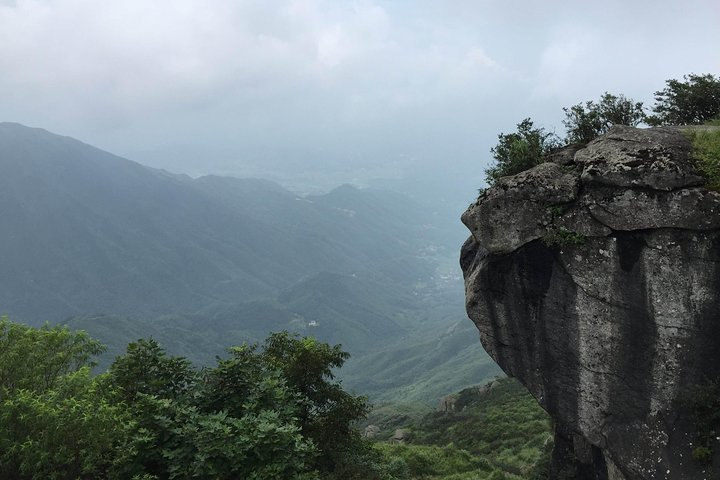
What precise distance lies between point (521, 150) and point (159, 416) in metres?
21.3

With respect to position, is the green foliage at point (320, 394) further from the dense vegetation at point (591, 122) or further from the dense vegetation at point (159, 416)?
the dense vegetation at point (591, 122)

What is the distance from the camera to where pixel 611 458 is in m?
21.4

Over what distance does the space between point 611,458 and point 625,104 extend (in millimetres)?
18755

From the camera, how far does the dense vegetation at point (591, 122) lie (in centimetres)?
2506

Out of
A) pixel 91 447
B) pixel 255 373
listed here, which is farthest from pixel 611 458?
pixel 91 447

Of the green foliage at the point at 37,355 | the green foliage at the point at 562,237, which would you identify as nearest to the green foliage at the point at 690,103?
the green foliage at the point at 562,237

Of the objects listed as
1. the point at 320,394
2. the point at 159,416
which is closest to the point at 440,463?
the point at 320,394

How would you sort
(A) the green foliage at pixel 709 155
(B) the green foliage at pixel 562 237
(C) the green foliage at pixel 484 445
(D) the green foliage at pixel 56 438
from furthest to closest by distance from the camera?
(C) the green foliage at pixel 484 445 → (B) the green foliage at pixel 562 237 → (A) the green foliage at pixel 709 155 → (D) the green foliage at pixel 56 438

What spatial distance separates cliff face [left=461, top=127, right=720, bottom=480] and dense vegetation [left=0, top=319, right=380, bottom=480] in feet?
36.5

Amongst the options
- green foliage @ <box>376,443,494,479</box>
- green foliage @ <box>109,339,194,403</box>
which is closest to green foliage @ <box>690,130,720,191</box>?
green foliage @ <box>109,339,194,403</box>

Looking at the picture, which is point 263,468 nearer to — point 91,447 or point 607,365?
point 91,447

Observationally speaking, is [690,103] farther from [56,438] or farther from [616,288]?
[56,438]

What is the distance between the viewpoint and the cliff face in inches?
733

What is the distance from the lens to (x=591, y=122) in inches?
1017
